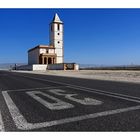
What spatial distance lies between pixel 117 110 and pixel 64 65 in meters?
60.9

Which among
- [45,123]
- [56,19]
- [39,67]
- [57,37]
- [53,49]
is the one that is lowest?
[45,123]

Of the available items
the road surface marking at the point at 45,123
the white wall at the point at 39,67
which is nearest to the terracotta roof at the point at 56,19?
the white wall at the point at 39,67

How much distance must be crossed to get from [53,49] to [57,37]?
6026mm

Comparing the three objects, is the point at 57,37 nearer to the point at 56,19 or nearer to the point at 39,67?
the point at 56,19

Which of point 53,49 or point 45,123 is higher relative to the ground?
point 53,49

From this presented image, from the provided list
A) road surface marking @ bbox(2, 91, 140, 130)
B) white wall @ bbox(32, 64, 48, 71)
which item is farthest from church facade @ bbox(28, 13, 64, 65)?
road surface marking @ bbox(2, 91, 140, 130)

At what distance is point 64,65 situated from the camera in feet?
220

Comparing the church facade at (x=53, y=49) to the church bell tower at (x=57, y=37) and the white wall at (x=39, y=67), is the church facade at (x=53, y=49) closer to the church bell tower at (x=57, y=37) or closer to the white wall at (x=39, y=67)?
the church bell tower at (x=57, y=37)

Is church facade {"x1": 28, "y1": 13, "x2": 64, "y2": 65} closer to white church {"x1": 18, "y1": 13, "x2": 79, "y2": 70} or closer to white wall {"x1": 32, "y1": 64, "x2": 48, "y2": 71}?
white church {"x1": 18, "y1": 13, "x2": 79, "y2": 70}

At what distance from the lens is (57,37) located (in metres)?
89.4

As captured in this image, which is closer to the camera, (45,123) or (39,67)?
(45,123)

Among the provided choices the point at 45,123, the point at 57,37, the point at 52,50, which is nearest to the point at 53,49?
the point at 52,50
